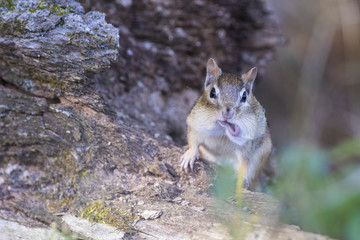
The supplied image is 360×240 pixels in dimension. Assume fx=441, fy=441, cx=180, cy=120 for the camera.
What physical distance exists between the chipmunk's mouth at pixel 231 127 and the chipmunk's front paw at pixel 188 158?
280 mm

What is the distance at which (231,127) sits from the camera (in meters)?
2.73

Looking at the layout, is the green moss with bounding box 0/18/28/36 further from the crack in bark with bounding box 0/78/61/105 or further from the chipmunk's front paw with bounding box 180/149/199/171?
the chipmunk's front paw with bounding box 180/149/199/171

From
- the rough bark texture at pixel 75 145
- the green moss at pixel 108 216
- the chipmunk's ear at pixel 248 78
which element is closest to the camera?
the green moss at pixel 108 216

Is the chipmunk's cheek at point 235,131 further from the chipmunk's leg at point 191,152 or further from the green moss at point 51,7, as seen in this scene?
the green moss at point 51,7

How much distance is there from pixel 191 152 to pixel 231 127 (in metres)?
0.31

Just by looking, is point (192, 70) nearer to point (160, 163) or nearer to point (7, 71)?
point (160, 163)

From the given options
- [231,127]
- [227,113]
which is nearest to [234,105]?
[227,113]

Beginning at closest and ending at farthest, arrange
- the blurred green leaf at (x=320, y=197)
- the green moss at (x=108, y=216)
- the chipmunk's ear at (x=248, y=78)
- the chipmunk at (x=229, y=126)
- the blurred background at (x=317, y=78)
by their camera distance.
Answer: the blurred green leaf at (x=320, y=197)
the green moss at (x=108, y=216)
the chipmunk at (x=229, y=126)
the chipmunk's ear at (x=248, y=78)
the blurred background at (x=317, y=78)

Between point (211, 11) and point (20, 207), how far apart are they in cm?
222

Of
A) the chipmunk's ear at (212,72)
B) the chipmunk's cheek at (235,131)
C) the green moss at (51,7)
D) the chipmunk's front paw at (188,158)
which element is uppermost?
the green moss at (51,7)

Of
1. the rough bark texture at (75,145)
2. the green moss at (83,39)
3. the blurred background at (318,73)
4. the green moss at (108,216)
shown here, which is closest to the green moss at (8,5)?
the rough bark texture at (75,145)

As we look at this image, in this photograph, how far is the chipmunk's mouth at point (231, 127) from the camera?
267 cm

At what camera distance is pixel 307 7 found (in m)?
5.87

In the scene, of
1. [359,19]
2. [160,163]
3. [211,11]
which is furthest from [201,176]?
[359,19]
